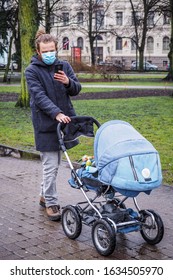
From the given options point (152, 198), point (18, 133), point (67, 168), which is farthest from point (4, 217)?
point (18, 133)

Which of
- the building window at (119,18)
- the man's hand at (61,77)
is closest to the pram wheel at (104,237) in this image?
the man's hand at (61,77)

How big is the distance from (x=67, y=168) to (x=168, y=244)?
416 cm

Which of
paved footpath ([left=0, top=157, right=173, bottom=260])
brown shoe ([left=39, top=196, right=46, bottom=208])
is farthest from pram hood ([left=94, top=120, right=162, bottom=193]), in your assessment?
brown shoe ([left=39, top=196, right=46, bottom=208])

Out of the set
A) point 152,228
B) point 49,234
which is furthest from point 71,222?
point 152,228

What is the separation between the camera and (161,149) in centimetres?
1076

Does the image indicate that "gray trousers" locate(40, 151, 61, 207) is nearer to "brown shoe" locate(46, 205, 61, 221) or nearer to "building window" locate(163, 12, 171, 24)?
"brown shoe" locate(46, 205, 61, 221)

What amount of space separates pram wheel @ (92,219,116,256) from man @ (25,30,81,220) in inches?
45.4

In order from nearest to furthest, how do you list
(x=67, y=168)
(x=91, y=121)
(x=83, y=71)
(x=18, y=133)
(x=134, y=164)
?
(x=134, y=164) → (x=91, y=121) → (x=67, y=168) → (x=18, y=133) → (x=83, y=71)

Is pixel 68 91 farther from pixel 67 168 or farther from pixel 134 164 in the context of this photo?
pixel 67 168

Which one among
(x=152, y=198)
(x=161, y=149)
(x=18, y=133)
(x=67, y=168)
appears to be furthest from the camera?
(x=18, y=133)

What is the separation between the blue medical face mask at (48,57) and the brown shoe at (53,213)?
5.55 ft

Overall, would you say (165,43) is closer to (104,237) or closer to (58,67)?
(58,67)

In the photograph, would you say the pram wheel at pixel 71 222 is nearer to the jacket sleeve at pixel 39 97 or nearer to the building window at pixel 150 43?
the jacket sleeve at pixel 39 97

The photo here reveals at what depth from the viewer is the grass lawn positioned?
35.3ft
